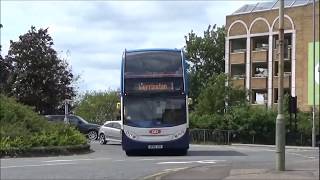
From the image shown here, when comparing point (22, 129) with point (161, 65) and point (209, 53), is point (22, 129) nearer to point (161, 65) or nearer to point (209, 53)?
point (161, 65)

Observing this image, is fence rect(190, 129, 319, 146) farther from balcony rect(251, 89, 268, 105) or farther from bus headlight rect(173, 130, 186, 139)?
balcony rect(251, 89, 268, 105)

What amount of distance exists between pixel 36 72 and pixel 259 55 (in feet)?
84.6

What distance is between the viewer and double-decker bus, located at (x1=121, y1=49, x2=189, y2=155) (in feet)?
81.5

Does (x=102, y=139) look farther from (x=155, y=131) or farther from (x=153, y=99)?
(x=153, y=99)

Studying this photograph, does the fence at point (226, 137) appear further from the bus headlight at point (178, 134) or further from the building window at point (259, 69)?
the building window at point (259, 69)

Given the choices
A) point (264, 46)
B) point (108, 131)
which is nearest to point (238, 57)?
point (264, 46)

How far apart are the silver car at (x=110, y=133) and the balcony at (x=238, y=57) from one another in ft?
120

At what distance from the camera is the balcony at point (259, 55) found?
68.4m

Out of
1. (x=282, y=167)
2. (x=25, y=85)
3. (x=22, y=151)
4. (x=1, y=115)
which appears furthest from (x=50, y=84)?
(x=282, y=167)

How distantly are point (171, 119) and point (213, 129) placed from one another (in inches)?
792

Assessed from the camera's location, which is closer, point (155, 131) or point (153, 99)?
point (153, 99)

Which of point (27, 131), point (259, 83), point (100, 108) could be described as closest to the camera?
point (27, 131)

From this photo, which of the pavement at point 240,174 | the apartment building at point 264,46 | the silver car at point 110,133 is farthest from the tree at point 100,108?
the pavement at point 240,174

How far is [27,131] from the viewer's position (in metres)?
28.0
